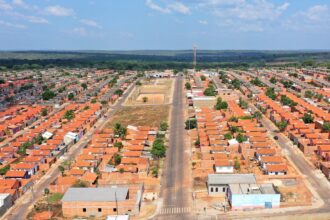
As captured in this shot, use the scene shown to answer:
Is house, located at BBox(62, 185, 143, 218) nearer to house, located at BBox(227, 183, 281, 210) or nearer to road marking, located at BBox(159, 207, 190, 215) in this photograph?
road marking, located at BBox(159, 207, 190, 215)

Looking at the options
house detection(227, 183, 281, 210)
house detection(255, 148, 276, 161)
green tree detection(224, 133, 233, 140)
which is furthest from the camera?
green tree detection(224, 133, 233, 140)

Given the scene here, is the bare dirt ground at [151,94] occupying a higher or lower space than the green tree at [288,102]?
lower

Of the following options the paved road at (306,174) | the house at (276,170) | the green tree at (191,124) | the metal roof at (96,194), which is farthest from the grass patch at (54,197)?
the green tree at (191,124)

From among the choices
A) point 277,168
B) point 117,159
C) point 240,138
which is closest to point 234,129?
point 240,138

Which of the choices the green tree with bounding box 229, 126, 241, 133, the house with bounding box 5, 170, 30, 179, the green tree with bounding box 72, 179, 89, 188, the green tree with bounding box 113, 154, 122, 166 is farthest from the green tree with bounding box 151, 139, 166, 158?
the house with bounding box 5, 170, 30, 179

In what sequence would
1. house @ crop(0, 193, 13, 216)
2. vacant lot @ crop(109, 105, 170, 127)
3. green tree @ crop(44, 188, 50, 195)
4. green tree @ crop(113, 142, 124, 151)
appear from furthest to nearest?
vacant lot @ crop(109, 105, 170, 127) < green tree @ crop(113, 142, 124, 151) < green tree @ crop(44, 188, 50, 195) < house @ crop(0, 193, 13, 216)

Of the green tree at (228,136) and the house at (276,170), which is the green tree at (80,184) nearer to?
the house at (276,170)

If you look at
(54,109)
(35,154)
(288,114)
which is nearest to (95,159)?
(35,154)
